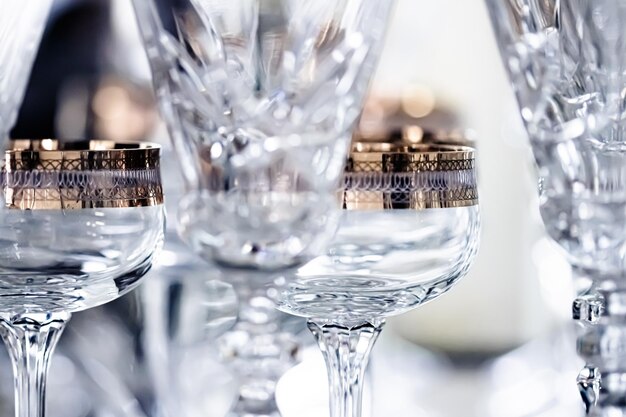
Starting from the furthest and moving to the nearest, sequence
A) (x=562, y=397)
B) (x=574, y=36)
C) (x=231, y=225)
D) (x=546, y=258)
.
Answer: (x=546, y=258) < (x=562, y=397) < (x=574, y=36) < (x=231, y=225)

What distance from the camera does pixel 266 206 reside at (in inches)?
16.2

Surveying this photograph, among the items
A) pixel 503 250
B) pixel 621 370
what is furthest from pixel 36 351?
pixel 503 250

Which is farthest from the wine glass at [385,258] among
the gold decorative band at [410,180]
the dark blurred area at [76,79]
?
the dark blurred area at [76,79]

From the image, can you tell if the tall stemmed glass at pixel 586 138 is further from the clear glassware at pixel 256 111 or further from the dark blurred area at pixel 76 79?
the dark blurred area at pixel 76 79

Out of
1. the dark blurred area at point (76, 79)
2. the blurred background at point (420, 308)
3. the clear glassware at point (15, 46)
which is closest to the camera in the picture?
the clear glassware at point (15, 46)

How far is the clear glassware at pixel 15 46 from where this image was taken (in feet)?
1.73

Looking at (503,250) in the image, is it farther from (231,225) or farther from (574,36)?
(231,225)

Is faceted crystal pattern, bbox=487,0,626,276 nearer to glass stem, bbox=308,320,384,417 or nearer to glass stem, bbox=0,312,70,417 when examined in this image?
glass stem, bbox=308,320,384,417

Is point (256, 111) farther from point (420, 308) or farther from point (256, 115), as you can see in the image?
point (420, 308)

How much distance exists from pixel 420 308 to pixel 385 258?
2.31ft

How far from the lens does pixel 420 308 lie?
1259 millimetres

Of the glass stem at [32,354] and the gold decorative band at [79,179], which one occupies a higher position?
the gold decorative band at [79,179]

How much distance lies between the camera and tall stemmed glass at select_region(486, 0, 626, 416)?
0.51 m

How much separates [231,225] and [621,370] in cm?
20
